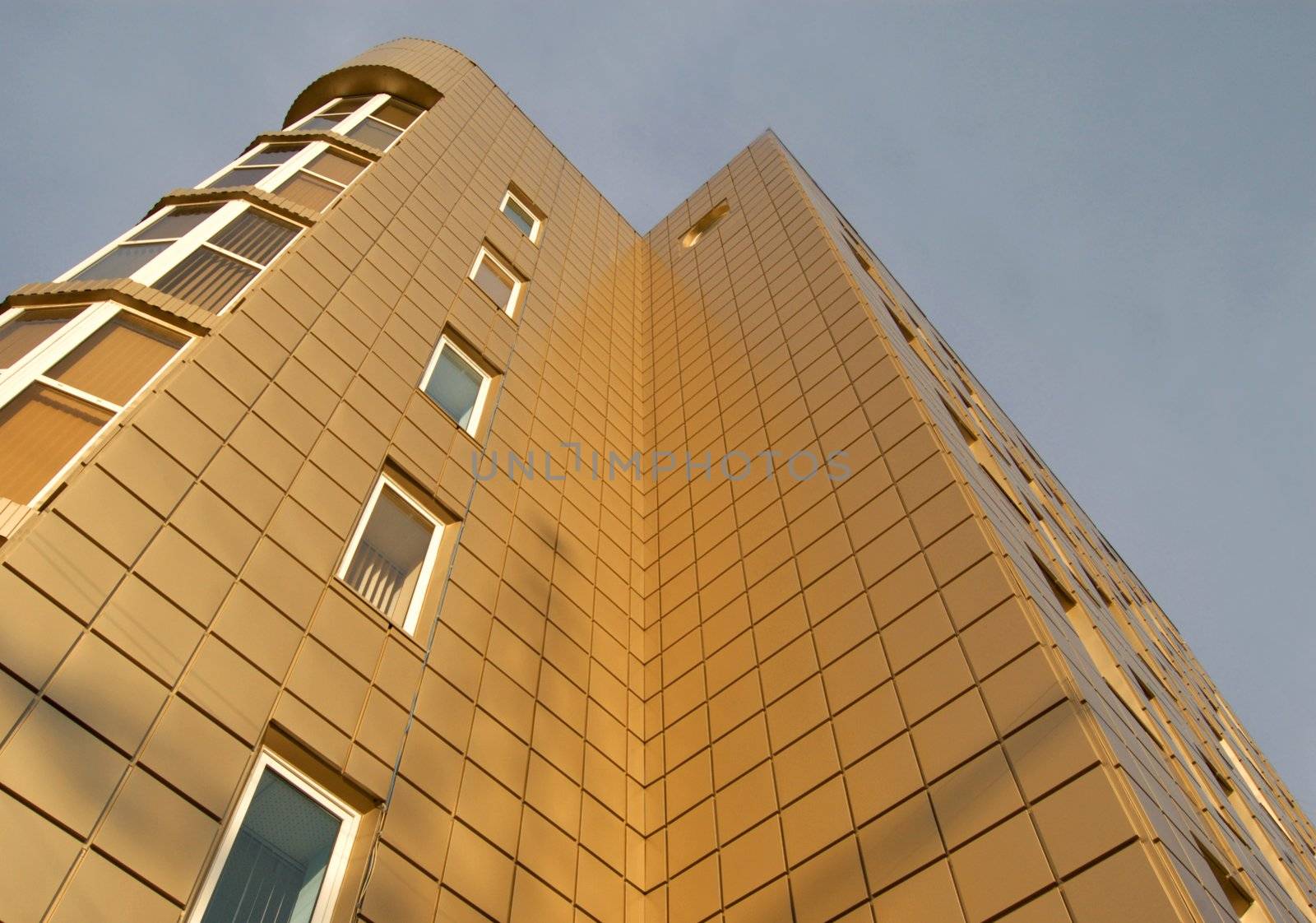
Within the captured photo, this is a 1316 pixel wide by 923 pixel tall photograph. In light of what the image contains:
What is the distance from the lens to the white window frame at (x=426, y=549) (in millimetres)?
8391

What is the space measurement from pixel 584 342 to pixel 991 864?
38.3 feet

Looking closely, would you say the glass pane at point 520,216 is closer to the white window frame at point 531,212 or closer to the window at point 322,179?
the white window frame at point 531,212

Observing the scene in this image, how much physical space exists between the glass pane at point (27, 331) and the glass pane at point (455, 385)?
3.73m

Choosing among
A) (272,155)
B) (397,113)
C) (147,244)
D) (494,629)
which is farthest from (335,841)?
(397,113)

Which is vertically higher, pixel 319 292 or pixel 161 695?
pixel 319 292

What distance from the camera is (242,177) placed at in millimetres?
13547

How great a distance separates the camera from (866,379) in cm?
1218

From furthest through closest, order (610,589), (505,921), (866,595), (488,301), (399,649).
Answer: (488,301) → (610,589) → (866,595) → (399,649) → (505,921)

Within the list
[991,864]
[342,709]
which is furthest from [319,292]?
[991,864]

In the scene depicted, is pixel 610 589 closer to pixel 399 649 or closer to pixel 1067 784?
pixel 399 649

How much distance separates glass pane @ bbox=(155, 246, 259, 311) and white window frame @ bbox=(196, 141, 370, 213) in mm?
1814

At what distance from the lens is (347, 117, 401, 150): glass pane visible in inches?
649

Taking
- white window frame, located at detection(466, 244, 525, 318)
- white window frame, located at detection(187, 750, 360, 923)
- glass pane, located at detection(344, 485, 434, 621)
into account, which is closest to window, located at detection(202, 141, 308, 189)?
white window frame, located at detection(466, 244, 525, 318)

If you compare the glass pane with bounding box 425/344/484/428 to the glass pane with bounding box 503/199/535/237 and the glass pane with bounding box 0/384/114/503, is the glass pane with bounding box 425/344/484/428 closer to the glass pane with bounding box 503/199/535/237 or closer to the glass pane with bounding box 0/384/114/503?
the glass pane with bounding box 0/384/114/503
